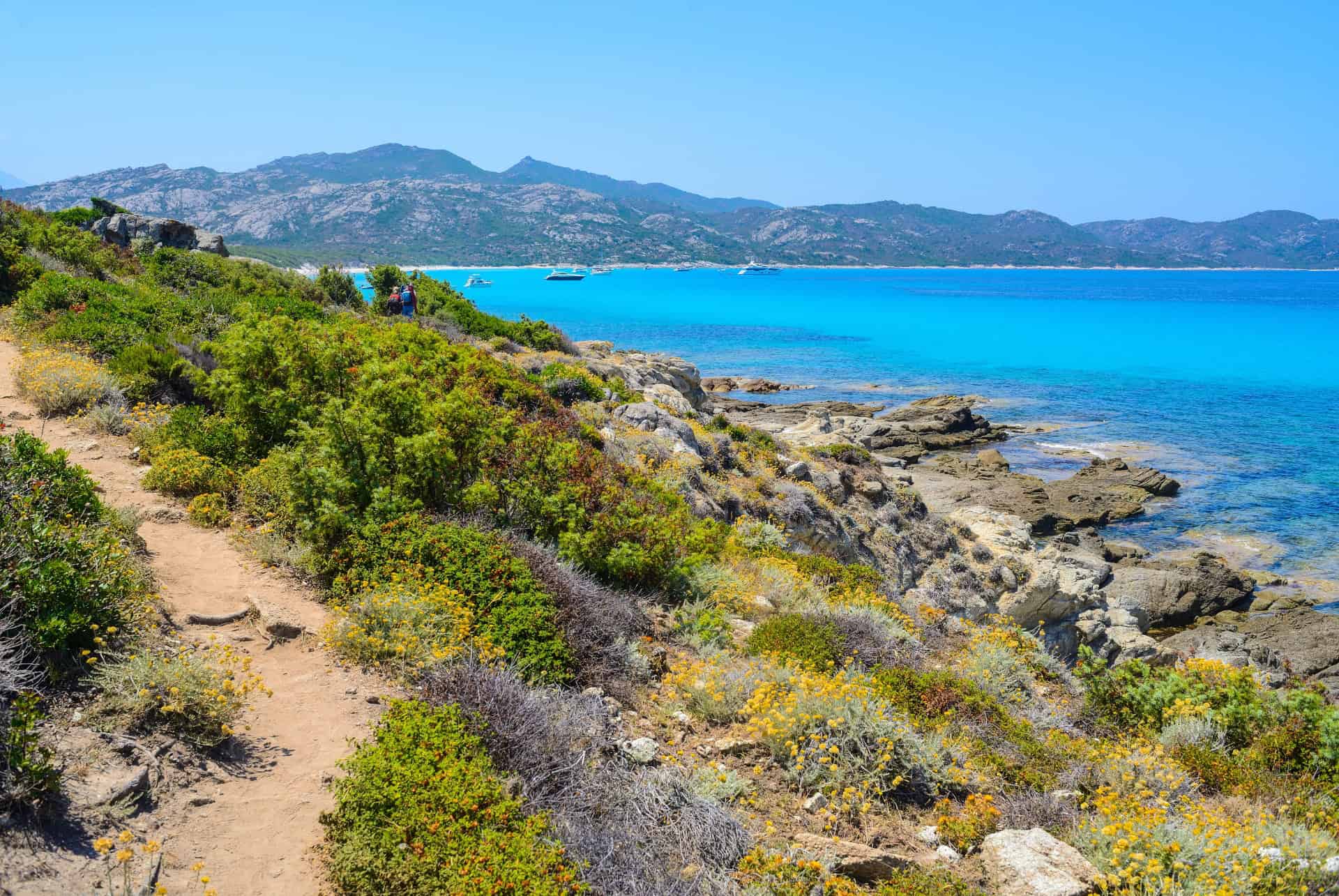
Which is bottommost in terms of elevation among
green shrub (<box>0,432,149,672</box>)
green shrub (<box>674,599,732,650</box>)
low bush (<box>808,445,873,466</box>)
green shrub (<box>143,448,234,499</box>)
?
low bush (<box>808,445,873,466</box>)

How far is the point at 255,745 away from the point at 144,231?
3220 cm

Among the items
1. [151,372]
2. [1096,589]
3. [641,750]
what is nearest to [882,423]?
[1096,589]

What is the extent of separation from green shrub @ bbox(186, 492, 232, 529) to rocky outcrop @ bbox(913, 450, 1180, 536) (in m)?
24.5

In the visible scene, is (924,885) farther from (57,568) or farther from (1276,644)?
(1276,644)

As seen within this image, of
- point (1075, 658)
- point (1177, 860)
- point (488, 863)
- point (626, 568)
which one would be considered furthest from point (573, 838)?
point (1075, 658)

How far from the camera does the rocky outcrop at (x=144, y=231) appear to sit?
29344 millimetres

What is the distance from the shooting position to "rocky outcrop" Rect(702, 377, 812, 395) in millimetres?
50347

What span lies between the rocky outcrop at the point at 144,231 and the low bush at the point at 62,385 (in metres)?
18.5

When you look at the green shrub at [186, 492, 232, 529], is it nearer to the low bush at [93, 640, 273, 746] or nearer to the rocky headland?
the low bush at [93, 640, 273, 746]

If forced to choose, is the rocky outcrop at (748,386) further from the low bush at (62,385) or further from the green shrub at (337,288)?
the low bush at (62,385)

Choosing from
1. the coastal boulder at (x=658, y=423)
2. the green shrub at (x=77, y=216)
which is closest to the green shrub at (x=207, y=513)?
the coastal boulder at (x=658, y=423)

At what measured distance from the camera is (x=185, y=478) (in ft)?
30.7

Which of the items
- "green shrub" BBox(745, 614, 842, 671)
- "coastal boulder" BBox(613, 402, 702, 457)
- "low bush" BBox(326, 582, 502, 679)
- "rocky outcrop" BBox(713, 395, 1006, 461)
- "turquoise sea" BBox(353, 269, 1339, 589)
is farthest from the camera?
"rocky outcrop" BBox(713, 395, 1006, 461)

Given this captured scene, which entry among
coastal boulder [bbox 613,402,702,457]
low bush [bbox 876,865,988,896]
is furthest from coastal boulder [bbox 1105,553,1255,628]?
low bush [bbox 876,865,988,896]
